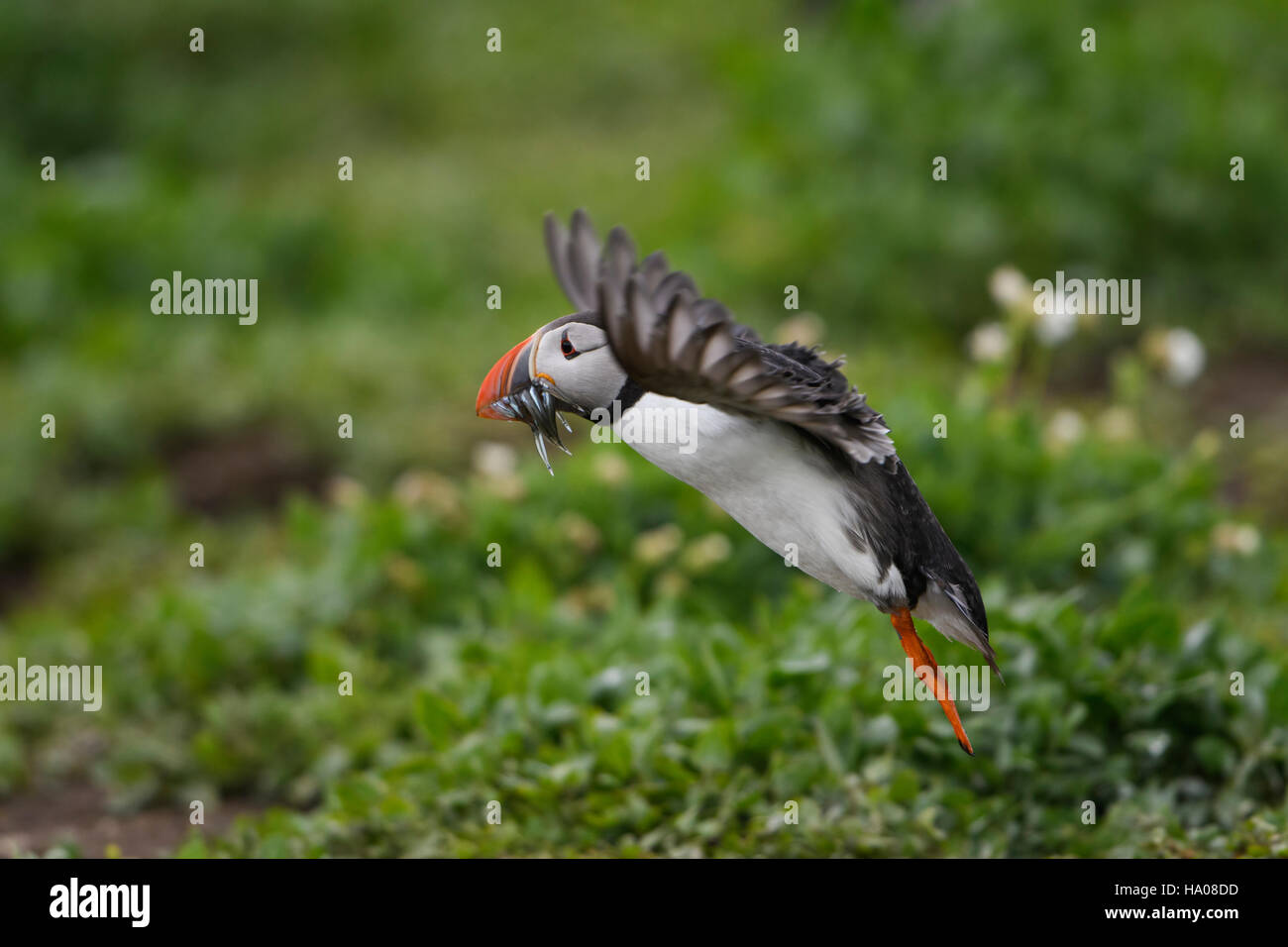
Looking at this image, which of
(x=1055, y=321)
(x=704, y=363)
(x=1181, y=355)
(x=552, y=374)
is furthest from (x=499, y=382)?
(x=1181, y=355)

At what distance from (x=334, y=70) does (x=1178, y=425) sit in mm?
8520

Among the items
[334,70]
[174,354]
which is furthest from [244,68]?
[174,354]

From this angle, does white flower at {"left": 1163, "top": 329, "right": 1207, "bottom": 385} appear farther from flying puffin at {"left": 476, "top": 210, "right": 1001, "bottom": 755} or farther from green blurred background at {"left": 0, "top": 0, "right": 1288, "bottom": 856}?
flying puffin at {"left": 476, "top": 210, "right": 1001, "bottom": 755}

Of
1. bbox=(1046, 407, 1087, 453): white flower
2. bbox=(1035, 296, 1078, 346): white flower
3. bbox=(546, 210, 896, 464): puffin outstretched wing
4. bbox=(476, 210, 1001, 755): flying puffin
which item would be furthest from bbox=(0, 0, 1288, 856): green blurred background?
bbox=(546, 210, 896, 464): puffin outstretched wing

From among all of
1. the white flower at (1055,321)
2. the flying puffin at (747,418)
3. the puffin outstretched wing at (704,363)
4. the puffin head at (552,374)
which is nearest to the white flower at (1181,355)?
the white flower at (1055,321)

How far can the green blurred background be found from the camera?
12.1ft

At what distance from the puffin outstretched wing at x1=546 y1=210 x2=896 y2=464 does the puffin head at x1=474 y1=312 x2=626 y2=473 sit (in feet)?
0.45

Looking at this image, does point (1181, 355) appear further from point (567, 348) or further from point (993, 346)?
point (567, 348)

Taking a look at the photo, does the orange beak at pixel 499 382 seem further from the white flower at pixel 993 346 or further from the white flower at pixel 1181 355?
the white flower at pixel 1181 355

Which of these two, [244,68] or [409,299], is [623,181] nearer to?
[409,299]

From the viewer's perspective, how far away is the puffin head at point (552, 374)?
7.38ft

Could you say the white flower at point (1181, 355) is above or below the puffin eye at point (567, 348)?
above

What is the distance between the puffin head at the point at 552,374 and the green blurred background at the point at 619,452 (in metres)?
1.60

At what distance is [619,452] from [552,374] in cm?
299
